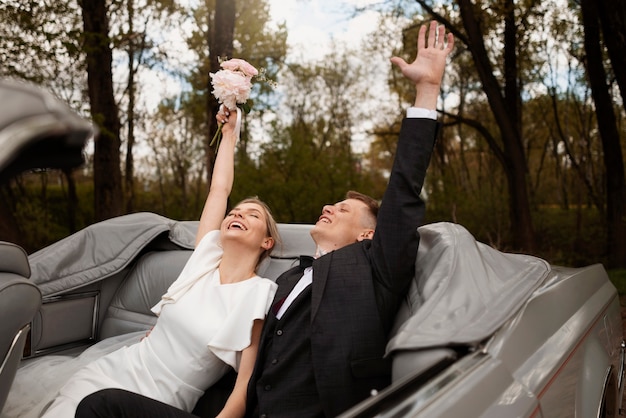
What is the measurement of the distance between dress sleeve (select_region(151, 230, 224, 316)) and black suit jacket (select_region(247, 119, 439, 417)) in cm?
58

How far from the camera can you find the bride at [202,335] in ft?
7.29

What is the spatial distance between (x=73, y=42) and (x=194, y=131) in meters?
18.6

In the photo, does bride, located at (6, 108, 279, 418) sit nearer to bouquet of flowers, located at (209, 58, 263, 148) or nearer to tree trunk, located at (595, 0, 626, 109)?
bouquet of flowers, located at (209, 58, 263, 148)

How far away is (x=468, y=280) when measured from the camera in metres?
1.88

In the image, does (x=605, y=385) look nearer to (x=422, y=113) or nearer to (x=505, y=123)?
(x=422, y=113)

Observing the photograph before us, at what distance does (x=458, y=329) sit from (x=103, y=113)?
26.3ft

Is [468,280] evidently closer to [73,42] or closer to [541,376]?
[541,376]

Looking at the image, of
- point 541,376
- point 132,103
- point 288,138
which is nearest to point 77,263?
point 541,376

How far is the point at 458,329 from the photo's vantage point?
1592mm

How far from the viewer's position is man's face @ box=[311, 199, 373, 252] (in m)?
2.46

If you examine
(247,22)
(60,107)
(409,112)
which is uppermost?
(247,22)

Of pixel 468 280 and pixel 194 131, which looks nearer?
pixel 468 280

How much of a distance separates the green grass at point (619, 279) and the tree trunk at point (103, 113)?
24.5ft

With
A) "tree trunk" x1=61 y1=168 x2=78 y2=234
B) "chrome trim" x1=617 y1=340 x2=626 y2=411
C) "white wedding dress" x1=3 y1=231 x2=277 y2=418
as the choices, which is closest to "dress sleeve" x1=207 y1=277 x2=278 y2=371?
"white wedding dress" x1=3 y1=231 x2=277 y2=418
